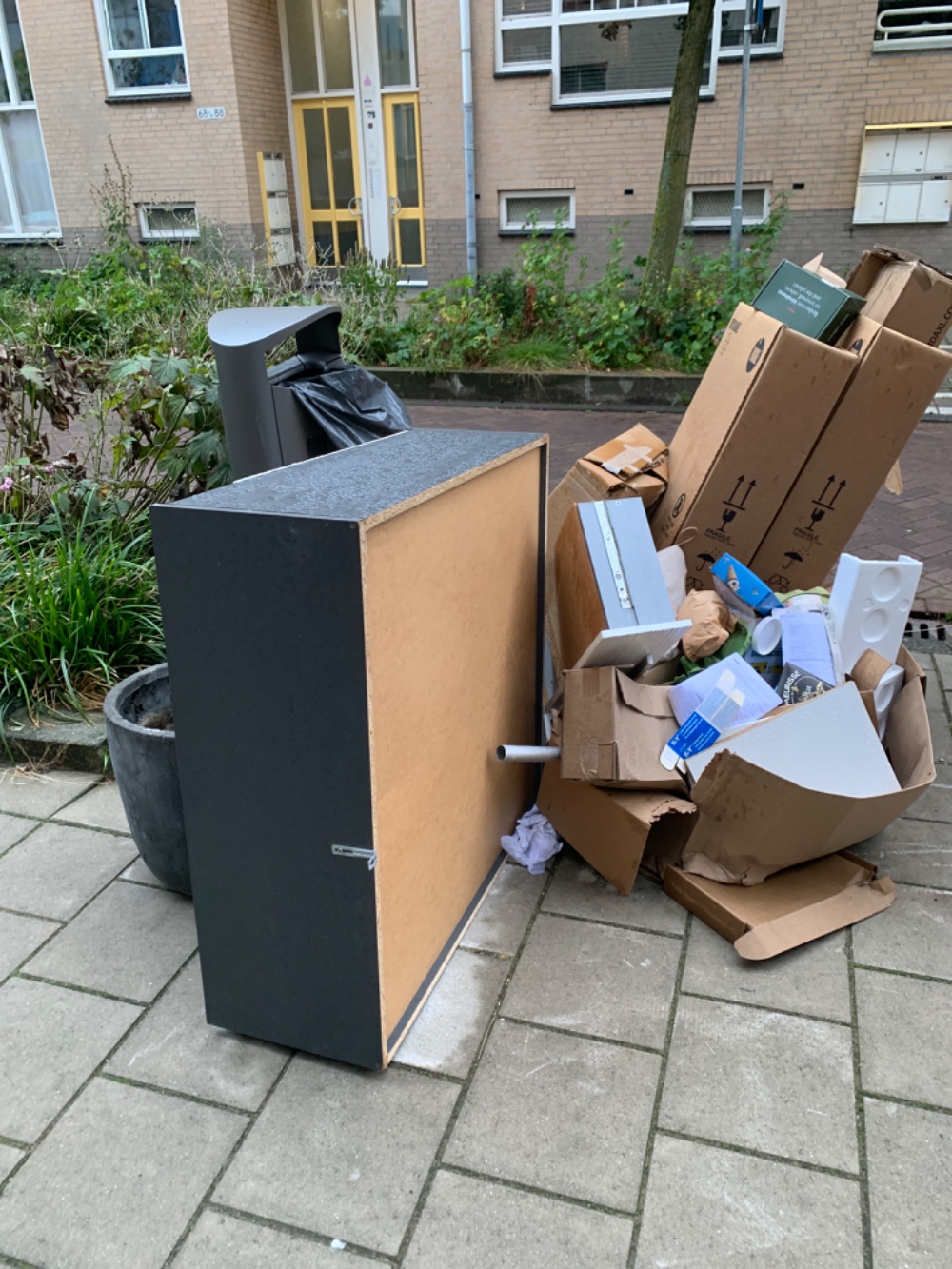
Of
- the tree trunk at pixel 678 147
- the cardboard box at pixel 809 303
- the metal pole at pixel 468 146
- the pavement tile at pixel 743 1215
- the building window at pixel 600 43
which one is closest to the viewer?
the pavement tile at pixel 743 1215

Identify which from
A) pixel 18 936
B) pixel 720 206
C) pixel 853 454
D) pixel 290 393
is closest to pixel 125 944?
pixel 18 936

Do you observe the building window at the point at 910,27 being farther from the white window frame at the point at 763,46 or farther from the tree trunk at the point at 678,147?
the tree trunk at the point at 678,147

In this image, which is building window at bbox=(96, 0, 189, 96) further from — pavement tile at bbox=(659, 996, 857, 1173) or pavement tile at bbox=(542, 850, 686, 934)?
pavement tile at bbox=(659, 996, 857, 1173)

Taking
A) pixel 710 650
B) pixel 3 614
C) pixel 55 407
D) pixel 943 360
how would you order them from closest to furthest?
pixel 710 650
pixel 943 360
pixel 3 614
pixel 55 407

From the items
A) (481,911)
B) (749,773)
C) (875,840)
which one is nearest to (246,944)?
(481,911)

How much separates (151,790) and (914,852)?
2165mm

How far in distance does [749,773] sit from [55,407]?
3.09 meters

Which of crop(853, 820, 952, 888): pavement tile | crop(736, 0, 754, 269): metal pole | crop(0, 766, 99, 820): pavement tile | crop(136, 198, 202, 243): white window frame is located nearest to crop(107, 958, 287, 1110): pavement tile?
crop(0, 766, 99, 820): pavement tile

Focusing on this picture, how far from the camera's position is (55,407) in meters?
3.85

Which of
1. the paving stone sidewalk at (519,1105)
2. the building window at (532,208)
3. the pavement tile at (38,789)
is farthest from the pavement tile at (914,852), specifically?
the building window at (532,208)

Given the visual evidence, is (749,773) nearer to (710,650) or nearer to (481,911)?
(710,650)

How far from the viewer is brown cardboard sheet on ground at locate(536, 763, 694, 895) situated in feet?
8.17

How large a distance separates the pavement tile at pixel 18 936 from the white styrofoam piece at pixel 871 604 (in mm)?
2401

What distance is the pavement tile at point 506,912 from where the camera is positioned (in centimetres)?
244
